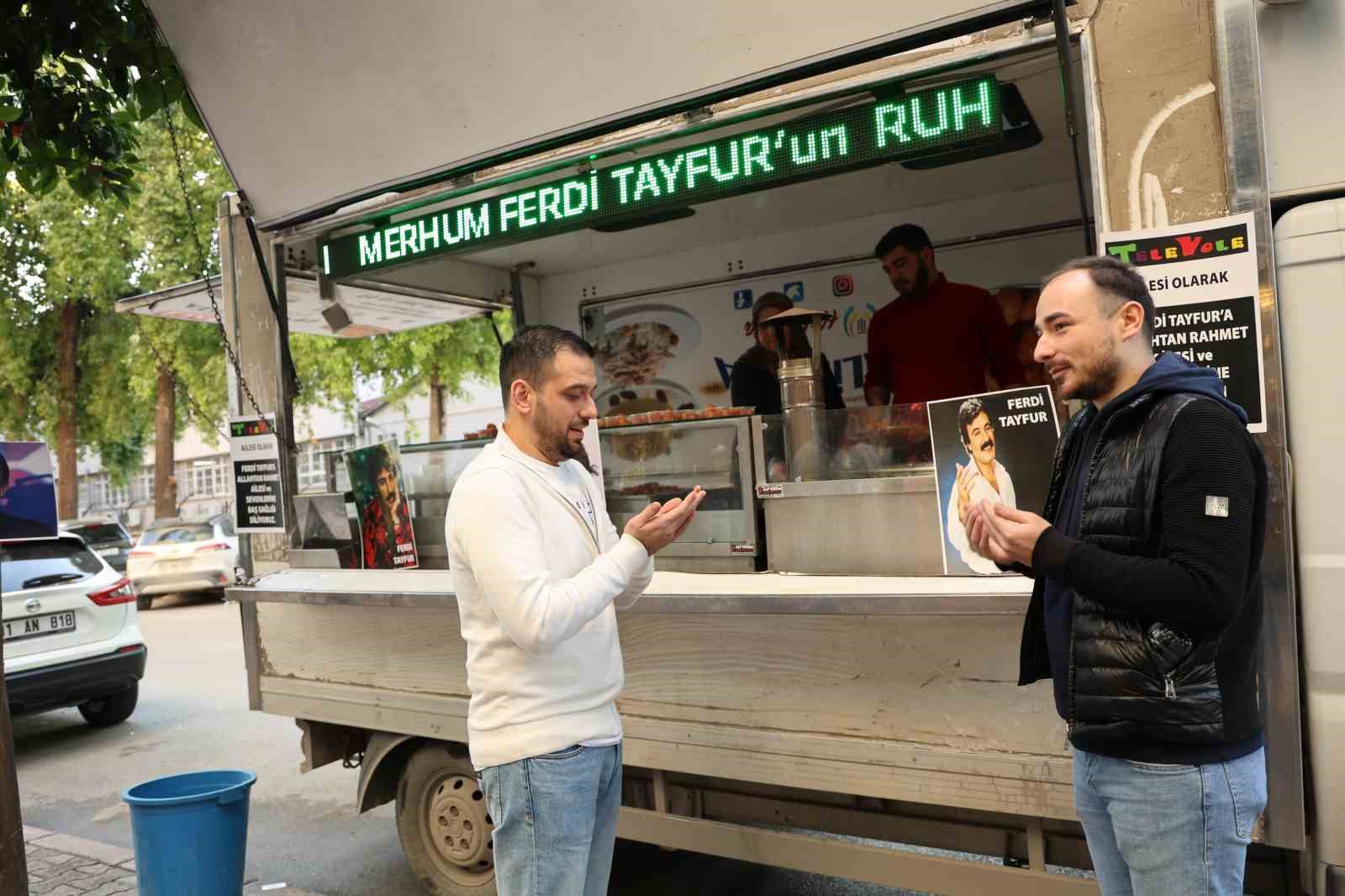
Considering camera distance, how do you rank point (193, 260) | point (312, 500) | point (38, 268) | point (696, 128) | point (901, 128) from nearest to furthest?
point (901, 128), point (696, 128), point (312, 500), point (193, 260), point (38, 268)

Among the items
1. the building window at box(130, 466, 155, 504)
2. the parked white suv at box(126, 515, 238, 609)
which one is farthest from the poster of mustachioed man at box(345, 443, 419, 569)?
the building window at box(130, 466, 155, 504)

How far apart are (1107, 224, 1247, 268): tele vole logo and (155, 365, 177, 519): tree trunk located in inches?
918

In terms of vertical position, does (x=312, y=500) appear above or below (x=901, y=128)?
below

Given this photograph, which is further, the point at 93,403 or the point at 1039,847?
the point at 93,403

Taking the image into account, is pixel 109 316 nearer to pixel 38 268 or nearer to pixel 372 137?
pixel 38 268

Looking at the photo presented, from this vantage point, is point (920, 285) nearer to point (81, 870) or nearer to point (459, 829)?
point (459, 829)

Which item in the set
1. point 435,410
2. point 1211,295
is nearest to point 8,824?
point 1211,295

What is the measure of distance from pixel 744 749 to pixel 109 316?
24.3 meters

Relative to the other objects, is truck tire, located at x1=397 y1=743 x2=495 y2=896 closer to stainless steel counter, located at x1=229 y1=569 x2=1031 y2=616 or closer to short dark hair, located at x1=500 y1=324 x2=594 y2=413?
stainless steel counter, located at x1=229 y1=569 x2=1031 y2=616

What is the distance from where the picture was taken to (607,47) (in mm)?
3969


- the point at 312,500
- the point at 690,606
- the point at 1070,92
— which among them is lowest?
the point at 690,606

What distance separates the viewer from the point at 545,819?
2.56 meters

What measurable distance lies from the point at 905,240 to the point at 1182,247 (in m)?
2.80

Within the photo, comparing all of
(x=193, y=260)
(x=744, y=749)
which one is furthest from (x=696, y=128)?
(x=193, y=260)
